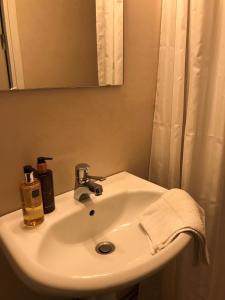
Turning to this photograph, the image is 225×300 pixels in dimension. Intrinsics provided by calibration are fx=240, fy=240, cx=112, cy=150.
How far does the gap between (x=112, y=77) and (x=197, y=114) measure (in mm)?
382

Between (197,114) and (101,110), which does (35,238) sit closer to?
(101,110)

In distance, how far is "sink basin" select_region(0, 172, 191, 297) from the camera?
1.73 feet

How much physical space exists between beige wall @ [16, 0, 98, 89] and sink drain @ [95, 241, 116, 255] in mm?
568

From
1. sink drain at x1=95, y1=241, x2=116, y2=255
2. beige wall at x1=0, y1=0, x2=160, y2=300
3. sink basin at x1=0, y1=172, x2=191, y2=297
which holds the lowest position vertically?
sink drain at x1=95, y1=241, x2=116, y2=255

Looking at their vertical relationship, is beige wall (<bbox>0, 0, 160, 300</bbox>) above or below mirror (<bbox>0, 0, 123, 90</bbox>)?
below

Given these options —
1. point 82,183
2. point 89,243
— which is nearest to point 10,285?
point 89,243

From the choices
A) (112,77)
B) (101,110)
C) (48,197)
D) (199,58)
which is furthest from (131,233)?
(199,58)

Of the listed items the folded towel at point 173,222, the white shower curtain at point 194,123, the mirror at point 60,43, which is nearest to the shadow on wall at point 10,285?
the folded towel at point 173,222

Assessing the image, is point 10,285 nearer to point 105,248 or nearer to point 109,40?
point 105,248

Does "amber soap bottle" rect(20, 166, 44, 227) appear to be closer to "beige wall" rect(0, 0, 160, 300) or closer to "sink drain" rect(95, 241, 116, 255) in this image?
"beige wall" rect(0, 0, 160, 300)

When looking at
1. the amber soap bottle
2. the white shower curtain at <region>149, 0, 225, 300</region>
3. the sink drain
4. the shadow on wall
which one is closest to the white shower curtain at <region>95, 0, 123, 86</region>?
the white shower curtain at <region>149, 0, 225, 300</region>

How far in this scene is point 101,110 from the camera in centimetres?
96

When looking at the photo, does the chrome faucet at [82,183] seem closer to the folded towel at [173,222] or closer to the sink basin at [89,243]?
the sink basin at [89,243]

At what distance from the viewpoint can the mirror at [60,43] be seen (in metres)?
0.72
